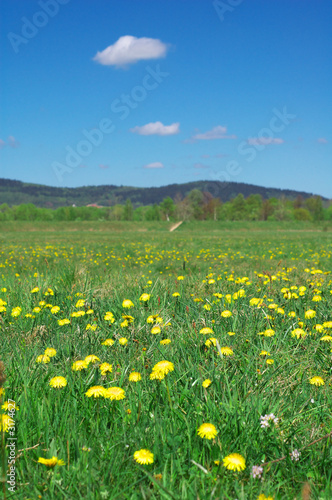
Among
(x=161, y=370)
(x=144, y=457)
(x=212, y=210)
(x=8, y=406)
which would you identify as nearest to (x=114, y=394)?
(x=161, y=370)

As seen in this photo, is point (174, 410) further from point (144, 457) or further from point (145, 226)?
point (145, 226)

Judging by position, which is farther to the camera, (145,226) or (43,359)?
(145,226)

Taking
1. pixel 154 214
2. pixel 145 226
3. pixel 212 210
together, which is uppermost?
pixel 212 210

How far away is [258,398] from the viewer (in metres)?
1.86

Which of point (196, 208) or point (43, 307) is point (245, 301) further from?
point (196, 208)

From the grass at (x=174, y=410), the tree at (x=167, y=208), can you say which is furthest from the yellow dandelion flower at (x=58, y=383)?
the tree at (x=167, y=208)

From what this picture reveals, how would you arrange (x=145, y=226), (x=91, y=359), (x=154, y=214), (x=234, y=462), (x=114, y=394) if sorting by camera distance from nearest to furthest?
(x=234, y=462), (x=114, y=394), (x=91, y=359), (x=145, y=226), (x=154, y=214)

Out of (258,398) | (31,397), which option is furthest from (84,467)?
(258,398)

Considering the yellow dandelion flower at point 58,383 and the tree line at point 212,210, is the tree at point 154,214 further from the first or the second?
the yellow dandelion flower at point 58,383

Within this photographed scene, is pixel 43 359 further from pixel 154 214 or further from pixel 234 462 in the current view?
pixel 154 214

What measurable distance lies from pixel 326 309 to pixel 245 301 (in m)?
0.80

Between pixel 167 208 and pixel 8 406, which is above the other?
pixel 167 208

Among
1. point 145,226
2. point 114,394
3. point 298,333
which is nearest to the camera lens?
point 114,394

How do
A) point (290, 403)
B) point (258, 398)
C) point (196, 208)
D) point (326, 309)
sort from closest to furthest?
point (258, 398)
point (290, 403)
point (326, 309)
point (196, 208)
